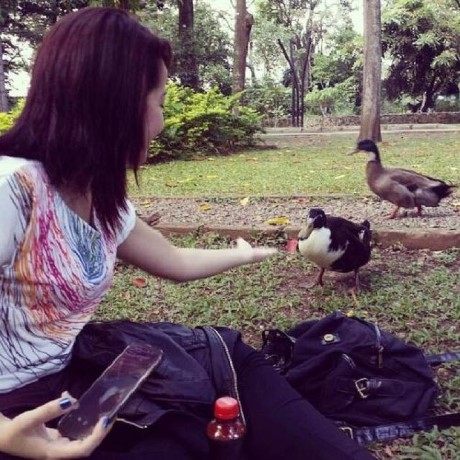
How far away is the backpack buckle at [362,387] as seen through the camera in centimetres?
238

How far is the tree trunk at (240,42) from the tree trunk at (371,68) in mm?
3948

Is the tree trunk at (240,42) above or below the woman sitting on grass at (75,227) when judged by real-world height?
above

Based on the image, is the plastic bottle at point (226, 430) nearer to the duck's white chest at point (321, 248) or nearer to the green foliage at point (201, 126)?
the duck's white chest at point (321, 248)

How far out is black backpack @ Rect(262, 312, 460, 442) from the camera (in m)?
2.37

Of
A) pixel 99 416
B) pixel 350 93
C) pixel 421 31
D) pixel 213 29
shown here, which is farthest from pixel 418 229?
pixel 350 93

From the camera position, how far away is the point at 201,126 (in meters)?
11.4

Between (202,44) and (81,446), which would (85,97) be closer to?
(81,446)

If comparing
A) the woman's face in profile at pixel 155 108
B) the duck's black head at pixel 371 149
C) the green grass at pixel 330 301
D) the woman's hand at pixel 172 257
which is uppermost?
the woman's face in profile at pixel 155 108

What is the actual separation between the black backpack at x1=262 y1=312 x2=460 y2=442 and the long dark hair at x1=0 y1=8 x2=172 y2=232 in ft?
3.75

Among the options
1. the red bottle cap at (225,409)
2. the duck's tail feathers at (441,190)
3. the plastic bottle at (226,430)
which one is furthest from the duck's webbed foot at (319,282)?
the red bottle cap at (225,409)

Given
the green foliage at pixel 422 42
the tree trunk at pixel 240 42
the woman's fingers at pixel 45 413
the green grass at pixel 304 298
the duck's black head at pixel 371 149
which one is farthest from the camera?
the green foliage at pixel 422 42

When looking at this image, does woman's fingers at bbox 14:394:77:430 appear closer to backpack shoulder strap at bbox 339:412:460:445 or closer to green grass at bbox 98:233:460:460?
backpack shoulder strap at bbox 339:412:460:445

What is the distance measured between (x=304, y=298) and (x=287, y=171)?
493 centimetres

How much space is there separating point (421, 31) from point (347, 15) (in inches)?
340
